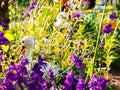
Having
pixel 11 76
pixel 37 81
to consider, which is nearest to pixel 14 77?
pixel 11 76

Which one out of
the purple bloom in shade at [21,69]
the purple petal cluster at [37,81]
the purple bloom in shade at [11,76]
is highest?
the purple bloom in shade at [21,69]

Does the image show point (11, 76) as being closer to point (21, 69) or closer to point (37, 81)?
point (21, 69)

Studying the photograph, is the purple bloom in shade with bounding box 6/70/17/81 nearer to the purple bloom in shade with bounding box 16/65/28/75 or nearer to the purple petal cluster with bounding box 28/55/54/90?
the purple bloom in shade with bounding box 16/65/28/75

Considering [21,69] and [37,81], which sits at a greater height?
[21,69]

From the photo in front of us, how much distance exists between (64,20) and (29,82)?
11.2 feet

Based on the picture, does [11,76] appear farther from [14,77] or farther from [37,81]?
[37,81]

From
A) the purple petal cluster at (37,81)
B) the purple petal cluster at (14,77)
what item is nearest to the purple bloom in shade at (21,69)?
the purple petal cluster at (14,77)

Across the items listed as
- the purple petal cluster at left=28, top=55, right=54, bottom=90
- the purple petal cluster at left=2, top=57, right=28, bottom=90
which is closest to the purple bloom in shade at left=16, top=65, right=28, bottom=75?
the purple petal cluster at left=2, top=57, right=28, bottom=90

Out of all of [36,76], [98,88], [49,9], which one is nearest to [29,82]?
[36,76]

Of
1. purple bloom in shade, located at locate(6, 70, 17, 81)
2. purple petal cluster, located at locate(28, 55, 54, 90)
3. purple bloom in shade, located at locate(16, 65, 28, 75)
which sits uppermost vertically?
purple bloom in shade, located at locate(16, 65, 28, 75)

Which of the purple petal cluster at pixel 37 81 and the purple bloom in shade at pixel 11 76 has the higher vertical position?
the purple bloom in shade at pixel 11 76

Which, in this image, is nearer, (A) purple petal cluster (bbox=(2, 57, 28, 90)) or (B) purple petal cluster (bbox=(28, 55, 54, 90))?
(A) purple petal cluster (bbox=(2, 57, 28, 90))

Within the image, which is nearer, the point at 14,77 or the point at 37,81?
the point at 14,77

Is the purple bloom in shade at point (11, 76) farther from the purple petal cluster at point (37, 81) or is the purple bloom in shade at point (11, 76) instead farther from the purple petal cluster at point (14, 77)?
the purple petal cluster at point (37, 81)
